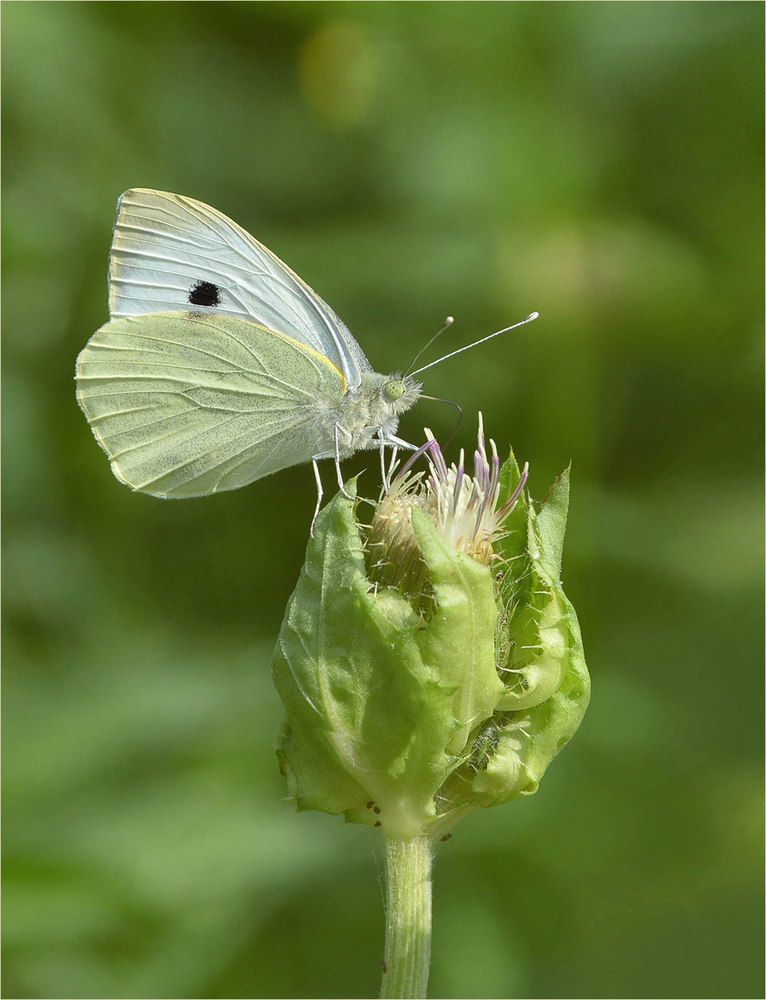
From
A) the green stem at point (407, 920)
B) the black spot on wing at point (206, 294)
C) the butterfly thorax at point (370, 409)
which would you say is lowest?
the green stem at point (407, 920)

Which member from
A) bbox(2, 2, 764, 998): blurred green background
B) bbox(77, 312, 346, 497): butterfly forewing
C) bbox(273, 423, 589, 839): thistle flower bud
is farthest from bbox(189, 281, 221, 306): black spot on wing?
bbox(273, 423, 589, 839): thistle flower bud

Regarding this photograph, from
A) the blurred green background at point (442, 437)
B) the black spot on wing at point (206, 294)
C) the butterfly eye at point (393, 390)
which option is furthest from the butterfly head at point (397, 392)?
the blurred green background at point (442, 437)

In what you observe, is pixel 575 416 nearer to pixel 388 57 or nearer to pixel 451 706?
pixel 388 57

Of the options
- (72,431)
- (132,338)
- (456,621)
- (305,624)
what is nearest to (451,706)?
(456,621)

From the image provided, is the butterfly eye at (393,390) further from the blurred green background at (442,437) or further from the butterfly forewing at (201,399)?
the blurred green background at (442,437)

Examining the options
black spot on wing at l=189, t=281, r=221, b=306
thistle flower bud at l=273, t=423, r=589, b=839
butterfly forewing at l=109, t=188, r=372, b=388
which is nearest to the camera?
thistle flower bud at l=273, t=423, r=589, b=839

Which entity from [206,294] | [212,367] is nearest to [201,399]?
[212,367]

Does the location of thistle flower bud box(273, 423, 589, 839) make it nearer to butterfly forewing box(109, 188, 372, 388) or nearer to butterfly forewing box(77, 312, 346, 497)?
butterfly forewing box(77, 312, 346, 497)
